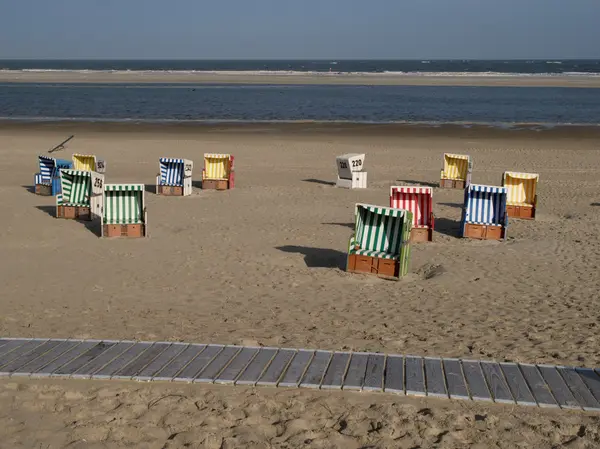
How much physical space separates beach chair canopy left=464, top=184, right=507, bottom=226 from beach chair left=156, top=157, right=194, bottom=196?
7.26 m

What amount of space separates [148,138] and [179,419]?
28.0m

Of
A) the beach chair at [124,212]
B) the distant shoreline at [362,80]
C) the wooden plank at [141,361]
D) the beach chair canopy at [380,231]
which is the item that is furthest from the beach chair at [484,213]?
the distant shoreline at [362,80]

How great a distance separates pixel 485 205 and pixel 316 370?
337 inches

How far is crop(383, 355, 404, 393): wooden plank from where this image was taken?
21.5ft

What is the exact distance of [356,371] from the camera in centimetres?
698

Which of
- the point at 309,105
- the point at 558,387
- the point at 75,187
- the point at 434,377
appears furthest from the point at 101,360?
the point at 309,105

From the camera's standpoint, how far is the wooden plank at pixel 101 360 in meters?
6.83

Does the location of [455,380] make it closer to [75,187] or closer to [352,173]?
[75,187]

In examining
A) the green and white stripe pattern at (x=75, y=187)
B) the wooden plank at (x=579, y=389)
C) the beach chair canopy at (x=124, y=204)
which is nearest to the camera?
the wooden plank at (x=579, y=389)

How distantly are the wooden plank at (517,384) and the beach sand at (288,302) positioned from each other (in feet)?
0.67

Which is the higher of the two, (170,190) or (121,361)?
(170,190)

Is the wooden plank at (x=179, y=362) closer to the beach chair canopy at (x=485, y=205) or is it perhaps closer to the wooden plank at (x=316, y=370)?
the wooden plank at (x=316, y=370)

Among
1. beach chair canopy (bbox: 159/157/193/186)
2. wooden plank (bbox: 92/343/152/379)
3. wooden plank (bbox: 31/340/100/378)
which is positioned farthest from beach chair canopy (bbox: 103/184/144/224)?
wooden plank (bbox: 92/343/152/379)

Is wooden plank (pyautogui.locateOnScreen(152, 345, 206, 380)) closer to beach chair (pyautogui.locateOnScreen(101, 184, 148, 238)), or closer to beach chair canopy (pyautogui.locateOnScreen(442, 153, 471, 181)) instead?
beach chair (pyautogui.locateOnScreen(101, 184, 148, 238))
